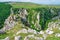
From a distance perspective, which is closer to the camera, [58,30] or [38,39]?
[38,39]

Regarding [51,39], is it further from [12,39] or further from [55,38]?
[12,39]

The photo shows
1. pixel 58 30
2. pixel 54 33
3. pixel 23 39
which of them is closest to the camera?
pixel 23 39

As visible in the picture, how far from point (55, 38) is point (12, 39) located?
90.1 ft

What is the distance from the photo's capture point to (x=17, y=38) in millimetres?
161375

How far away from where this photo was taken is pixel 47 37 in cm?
16200


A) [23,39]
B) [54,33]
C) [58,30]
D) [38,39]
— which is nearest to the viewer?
[38,39]

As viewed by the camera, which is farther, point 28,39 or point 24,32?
point 24,32

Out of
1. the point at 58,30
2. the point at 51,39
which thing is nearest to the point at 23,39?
the point at 51,39

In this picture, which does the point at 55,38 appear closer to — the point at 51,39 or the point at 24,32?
the point at 51,39

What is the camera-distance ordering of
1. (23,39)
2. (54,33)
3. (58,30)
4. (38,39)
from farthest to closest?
(58,30), (54,33), (23,39), (38,39)

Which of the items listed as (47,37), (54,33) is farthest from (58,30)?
(47,37)

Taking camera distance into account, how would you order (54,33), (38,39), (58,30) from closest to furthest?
(38,39) → (54,33) → (58,30)

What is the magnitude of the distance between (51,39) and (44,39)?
394 centimetres

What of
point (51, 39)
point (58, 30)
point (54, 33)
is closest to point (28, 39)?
point (51, 39)
